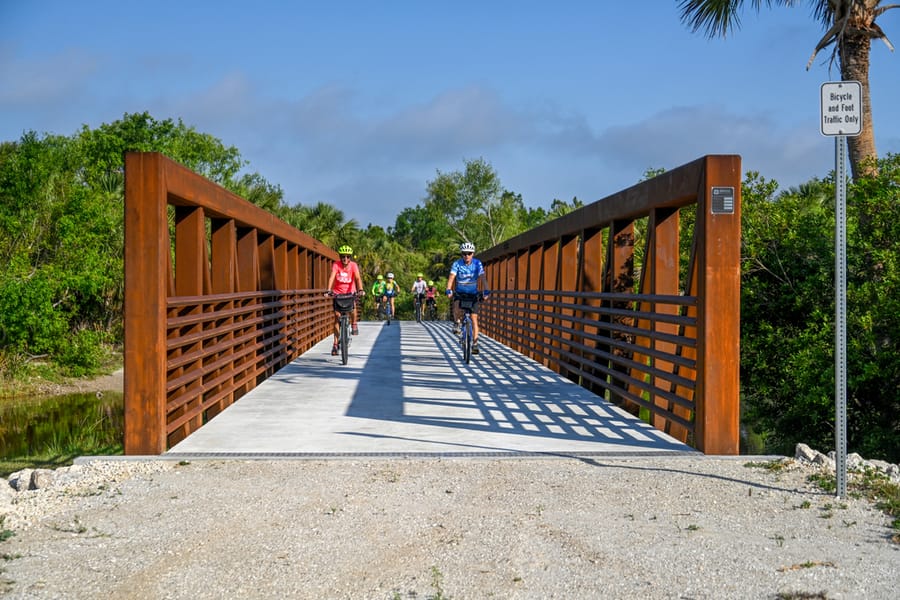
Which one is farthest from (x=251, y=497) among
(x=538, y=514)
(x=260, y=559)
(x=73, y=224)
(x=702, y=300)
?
(x=73, y=224)

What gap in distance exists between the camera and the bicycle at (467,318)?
611 inches

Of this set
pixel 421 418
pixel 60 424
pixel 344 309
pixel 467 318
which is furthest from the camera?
pixel 60 424

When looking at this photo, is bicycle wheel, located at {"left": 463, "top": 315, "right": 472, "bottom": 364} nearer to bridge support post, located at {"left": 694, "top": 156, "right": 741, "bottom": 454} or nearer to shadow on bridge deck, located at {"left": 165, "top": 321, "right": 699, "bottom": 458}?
shadow on bridge deck, located at {"left": 165, "top": 321, "right": 699, "bottom": 458}

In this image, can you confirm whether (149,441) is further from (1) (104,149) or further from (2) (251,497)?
(1) (104,149)

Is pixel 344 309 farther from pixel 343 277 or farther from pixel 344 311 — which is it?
pixel 343 277

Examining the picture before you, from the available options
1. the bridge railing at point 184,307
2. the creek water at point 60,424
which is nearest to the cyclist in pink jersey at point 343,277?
the bridge railing at point 184,307

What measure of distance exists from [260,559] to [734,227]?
4699mm

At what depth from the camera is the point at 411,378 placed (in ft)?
44.1

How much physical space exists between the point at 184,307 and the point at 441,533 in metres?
4.56

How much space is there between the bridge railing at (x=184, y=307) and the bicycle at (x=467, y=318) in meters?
3.05

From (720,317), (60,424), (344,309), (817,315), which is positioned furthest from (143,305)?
(60,424)

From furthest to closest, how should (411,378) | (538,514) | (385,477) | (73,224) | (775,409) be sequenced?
(73,224) → (775,409) → (411,378) → (385,477) → (538,514)

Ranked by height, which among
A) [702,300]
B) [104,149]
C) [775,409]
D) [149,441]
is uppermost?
[104,149]

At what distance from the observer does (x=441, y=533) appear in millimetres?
5250
